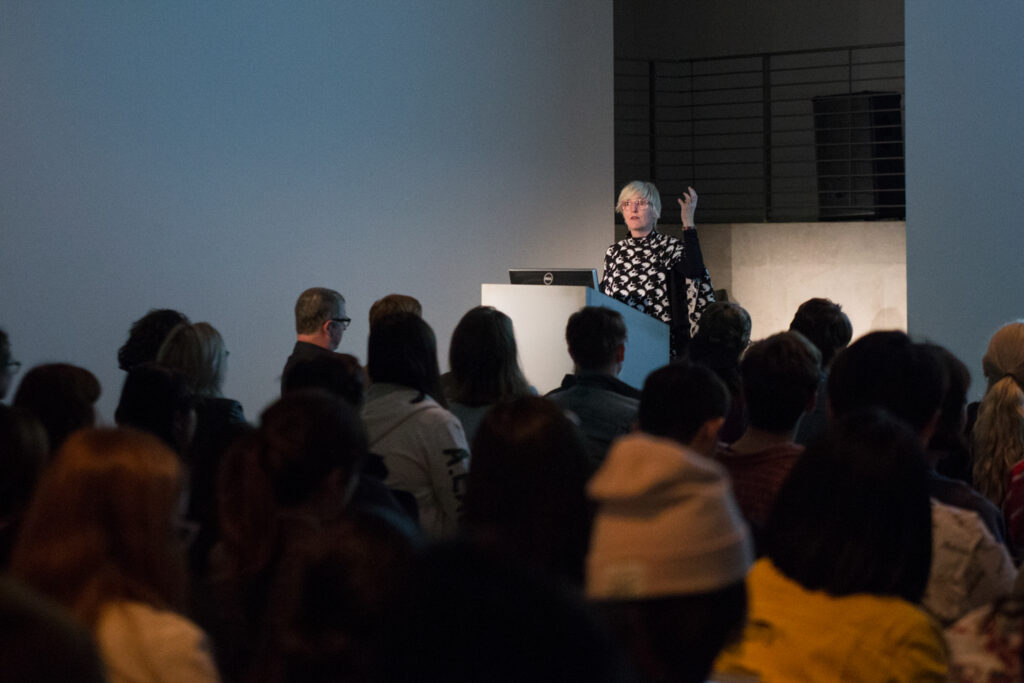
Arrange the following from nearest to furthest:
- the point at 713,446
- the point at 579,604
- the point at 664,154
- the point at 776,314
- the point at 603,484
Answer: the point at 579,604 < the point at 603,484 < the point at 713,446 < the point at 776,314 < the point at 664,154

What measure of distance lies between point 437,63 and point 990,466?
5.02 meters

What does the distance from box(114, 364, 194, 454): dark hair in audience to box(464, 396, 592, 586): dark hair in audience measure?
1.02 metres

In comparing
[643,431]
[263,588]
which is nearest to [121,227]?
[643,431]

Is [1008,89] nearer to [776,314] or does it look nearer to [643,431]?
[776,314]

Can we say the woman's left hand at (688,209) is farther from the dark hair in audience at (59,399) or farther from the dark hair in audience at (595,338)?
the dark hair in audience at (59,399)

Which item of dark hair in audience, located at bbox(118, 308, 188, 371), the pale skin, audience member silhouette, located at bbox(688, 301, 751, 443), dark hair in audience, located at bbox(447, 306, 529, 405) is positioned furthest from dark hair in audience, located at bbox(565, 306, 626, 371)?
the pale skin

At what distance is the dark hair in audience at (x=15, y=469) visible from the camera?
80.7 inches

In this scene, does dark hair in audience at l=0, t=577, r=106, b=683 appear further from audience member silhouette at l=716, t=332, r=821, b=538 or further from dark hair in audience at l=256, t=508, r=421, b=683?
audience member silhouette at l=716, t=332, r=821, b=538

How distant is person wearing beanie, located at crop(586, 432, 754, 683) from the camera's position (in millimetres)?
1292

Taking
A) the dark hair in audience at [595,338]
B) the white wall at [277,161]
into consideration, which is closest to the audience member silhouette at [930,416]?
the dark hair in audience at [595,338]

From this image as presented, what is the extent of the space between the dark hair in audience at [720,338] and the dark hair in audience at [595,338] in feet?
1.71

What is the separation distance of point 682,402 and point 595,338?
3.20 feet

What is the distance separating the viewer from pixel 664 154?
10070 mm

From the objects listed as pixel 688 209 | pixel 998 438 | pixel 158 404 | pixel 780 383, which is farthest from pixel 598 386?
pixel 688 209
